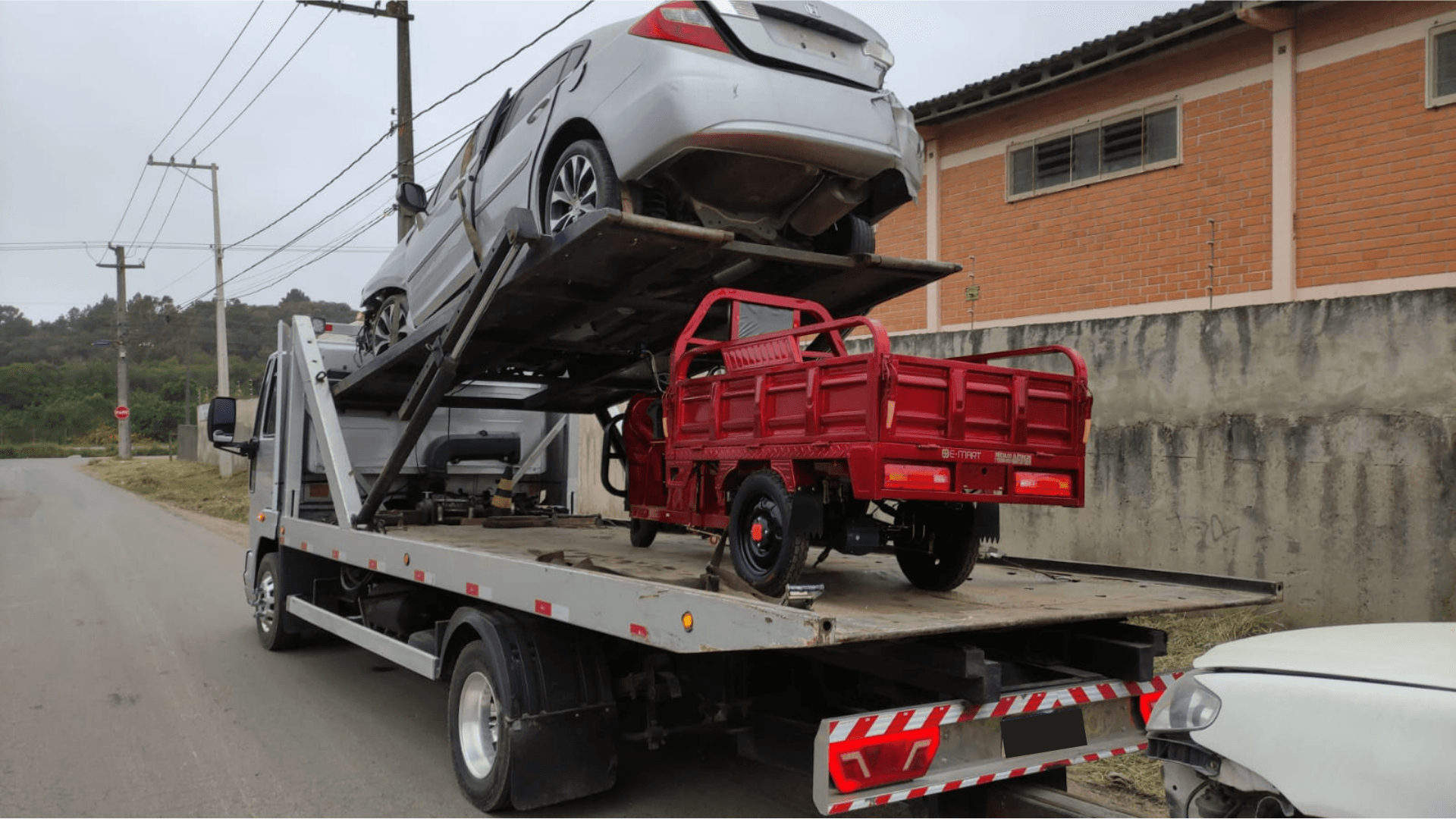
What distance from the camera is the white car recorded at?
2338 mm

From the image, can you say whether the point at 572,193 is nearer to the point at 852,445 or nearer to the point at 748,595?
the point at 852,445

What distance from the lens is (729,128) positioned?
4508 mm

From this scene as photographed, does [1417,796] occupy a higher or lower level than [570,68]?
lower

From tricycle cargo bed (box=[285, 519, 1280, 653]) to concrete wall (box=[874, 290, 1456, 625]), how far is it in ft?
8.51

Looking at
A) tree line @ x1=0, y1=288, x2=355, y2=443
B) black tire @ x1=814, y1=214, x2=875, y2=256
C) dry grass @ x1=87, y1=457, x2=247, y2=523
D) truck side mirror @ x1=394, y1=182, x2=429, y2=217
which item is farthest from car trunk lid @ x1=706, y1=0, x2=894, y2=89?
tree line @ x1=0, y1=288, x2=355, y2=443

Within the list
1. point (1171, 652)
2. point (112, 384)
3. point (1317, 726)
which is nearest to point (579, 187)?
point (1317, 726)

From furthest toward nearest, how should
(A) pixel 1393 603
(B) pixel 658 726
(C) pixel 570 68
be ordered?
(A) pixel 1393 603 < (C) pixel 570 68 < (B) pixel 658 726

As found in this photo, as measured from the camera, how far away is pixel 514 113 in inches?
244

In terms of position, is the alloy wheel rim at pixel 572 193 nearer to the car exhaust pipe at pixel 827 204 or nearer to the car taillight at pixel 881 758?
the car exhaust pipe at pixel 827 204

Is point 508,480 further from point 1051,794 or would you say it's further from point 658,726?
point 1051,794

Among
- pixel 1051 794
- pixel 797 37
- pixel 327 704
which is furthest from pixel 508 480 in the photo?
pixel 1051 794

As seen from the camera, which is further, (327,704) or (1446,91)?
(1446,91)

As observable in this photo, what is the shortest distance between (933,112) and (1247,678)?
970 cm

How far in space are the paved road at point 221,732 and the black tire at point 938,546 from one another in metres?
1.21
